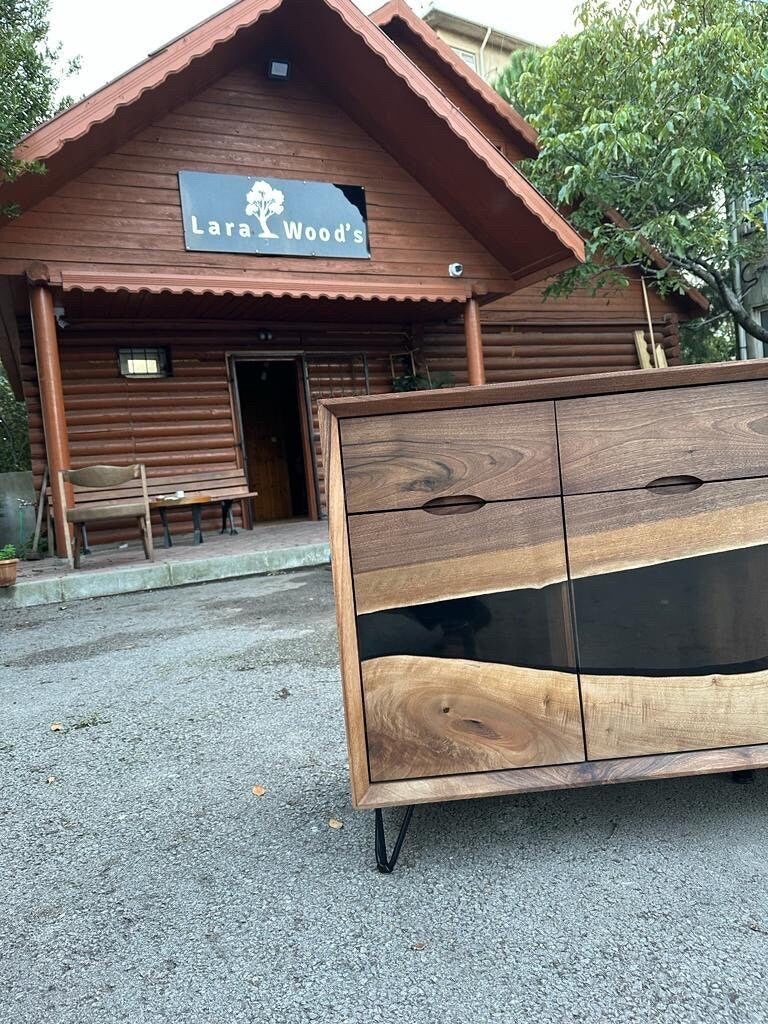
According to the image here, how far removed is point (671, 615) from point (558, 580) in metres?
0.30

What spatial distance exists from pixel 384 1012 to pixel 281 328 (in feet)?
32.6

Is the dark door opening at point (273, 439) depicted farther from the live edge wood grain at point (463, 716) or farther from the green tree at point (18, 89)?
the live edge wood grain at point (463, 716)

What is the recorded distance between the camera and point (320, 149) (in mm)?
9000

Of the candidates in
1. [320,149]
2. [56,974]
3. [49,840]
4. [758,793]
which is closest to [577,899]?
[758,793]

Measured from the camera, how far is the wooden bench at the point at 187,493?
850 cm

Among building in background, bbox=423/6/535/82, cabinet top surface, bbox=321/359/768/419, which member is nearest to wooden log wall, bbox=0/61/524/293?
cabinet top surface, bbox=321/359/768/419

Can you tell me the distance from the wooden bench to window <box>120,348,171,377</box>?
1381mm

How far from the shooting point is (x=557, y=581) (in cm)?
179

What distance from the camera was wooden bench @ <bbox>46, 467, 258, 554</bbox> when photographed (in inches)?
335

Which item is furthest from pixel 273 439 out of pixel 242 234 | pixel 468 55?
pixel 468 55

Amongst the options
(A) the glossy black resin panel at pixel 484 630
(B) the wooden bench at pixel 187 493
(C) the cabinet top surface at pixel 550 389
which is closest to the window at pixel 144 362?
(B) the wooden bench at pixel 187 493

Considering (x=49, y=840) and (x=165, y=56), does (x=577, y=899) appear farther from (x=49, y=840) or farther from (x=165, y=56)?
(x=165, y=56)

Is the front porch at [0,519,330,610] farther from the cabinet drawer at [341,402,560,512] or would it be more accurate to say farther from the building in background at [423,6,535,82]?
the building in background at [423,6,535,82]

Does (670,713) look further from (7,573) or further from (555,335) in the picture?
(555,335)
